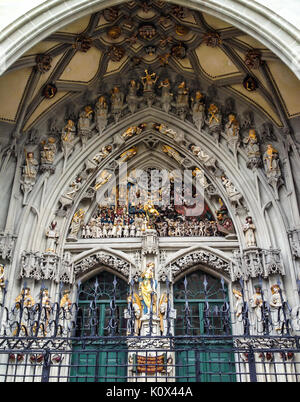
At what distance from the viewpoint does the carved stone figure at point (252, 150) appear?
9.27 m

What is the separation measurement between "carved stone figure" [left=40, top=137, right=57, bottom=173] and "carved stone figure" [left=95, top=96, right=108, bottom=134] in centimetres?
120

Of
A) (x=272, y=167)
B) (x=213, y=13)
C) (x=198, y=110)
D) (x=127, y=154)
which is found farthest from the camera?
(x=127, y=154)

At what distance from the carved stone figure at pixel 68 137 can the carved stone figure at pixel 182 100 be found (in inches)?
107

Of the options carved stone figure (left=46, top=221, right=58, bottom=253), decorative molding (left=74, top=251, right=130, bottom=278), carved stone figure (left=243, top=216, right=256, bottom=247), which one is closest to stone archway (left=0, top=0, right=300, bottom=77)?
carved stone figure (left=243, top=216, right=256, bottom=247)

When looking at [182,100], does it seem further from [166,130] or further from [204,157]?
[204,157]

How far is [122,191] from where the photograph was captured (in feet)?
34.6

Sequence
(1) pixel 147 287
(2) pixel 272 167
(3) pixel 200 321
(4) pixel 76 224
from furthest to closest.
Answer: (4) pixel 76 224, (2) pixel 272 167, (3) pixel 200 321, (1) pixel 147 287

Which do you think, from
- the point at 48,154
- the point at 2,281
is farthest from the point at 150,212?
the point at 2,281

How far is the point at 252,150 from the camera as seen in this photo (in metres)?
9.36

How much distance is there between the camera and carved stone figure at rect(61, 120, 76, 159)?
9.84m

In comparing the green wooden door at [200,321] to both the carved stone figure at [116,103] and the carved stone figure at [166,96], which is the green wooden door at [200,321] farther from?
the carved stone figure at [116,103]

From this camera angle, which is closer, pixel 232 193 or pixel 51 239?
pixel 51 239

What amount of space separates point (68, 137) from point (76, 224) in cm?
214
